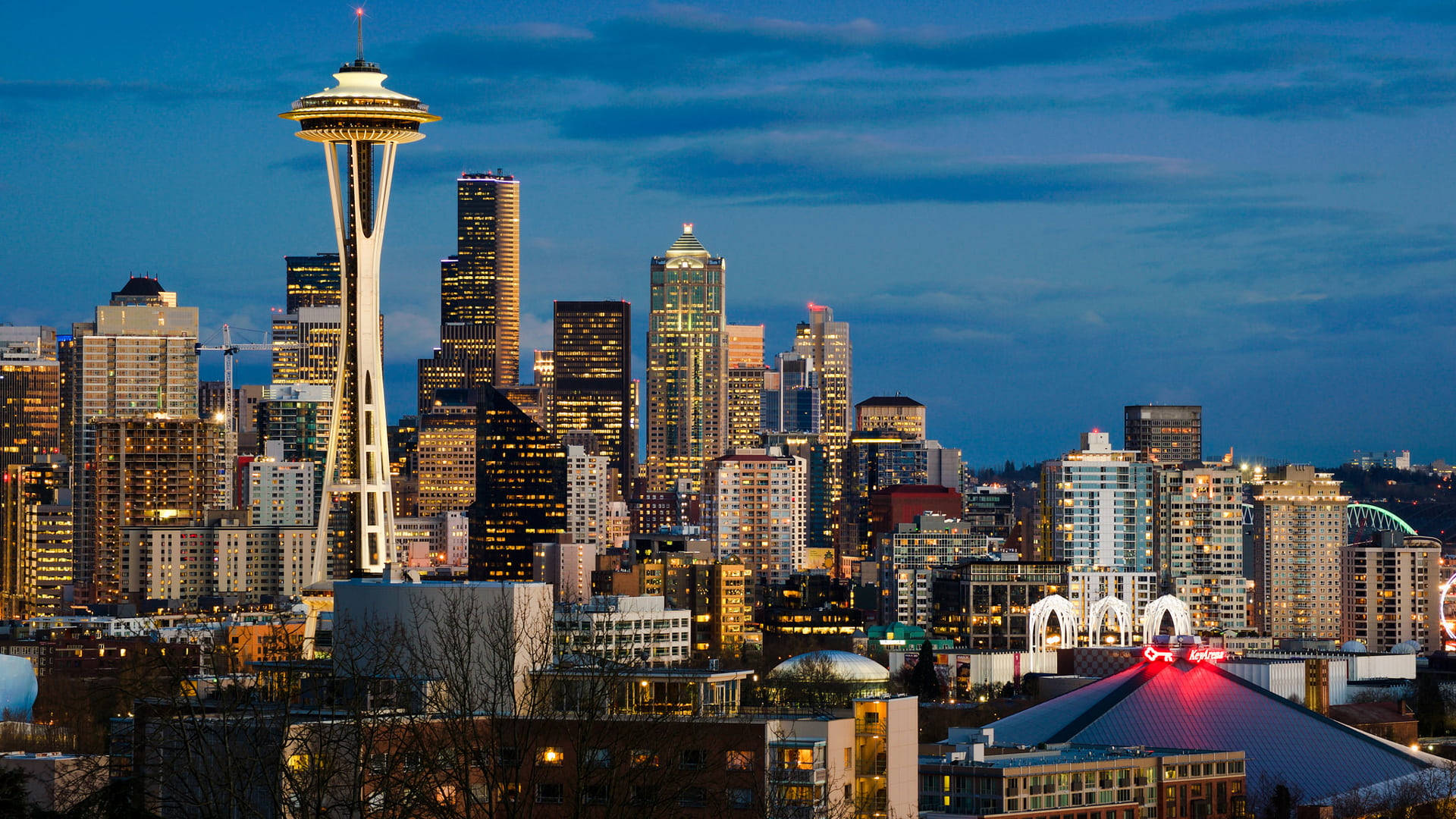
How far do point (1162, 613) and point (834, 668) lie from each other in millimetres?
41328

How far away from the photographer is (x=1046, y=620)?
506 feet

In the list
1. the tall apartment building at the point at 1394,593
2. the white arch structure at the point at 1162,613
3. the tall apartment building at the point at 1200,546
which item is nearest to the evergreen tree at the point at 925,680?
the white arch structure at the point at 1162,613

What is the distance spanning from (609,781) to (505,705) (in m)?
16.7

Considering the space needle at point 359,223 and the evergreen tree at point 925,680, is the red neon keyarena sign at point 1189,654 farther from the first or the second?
the space needle at point 359,223

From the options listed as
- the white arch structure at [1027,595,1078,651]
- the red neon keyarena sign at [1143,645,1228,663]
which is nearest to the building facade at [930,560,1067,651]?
the white arch structure at [1027,595,1078,651]

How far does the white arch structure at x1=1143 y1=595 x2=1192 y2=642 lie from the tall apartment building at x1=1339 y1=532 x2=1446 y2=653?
173 ft

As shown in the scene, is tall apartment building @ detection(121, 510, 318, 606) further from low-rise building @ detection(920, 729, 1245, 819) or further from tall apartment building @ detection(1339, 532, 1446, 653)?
low-rise building @ detection(920, 729, 1245, 819)

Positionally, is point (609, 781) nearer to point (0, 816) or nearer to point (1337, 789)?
point (0, 816)

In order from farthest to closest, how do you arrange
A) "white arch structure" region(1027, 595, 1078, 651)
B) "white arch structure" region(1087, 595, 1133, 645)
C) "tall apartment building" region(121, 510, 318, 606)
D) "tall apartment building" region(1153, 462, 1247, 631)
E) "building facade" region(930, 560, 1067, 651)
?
"tall apartment building" region(121, 510, 318, 606), "tall apartment building" region(1153, 462, 1247, 631), "building facade" region(930, 560, 1067, 651), "white arch structure" region(1027, 595, 1078, 651), "white arch structure" region(1087, 595, 1133, 645)

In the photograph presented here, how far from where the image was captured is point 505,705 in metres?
51.0

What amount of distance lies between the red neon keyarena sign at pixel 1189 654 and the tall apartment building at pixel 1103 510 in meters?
70.8

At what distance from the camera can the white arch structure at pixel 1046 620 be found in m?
150

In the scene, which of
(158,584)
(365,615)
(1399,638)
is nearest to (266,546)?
(158,584)

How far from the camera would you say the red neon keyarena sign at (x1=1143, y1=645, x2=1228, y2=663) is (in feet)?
359
